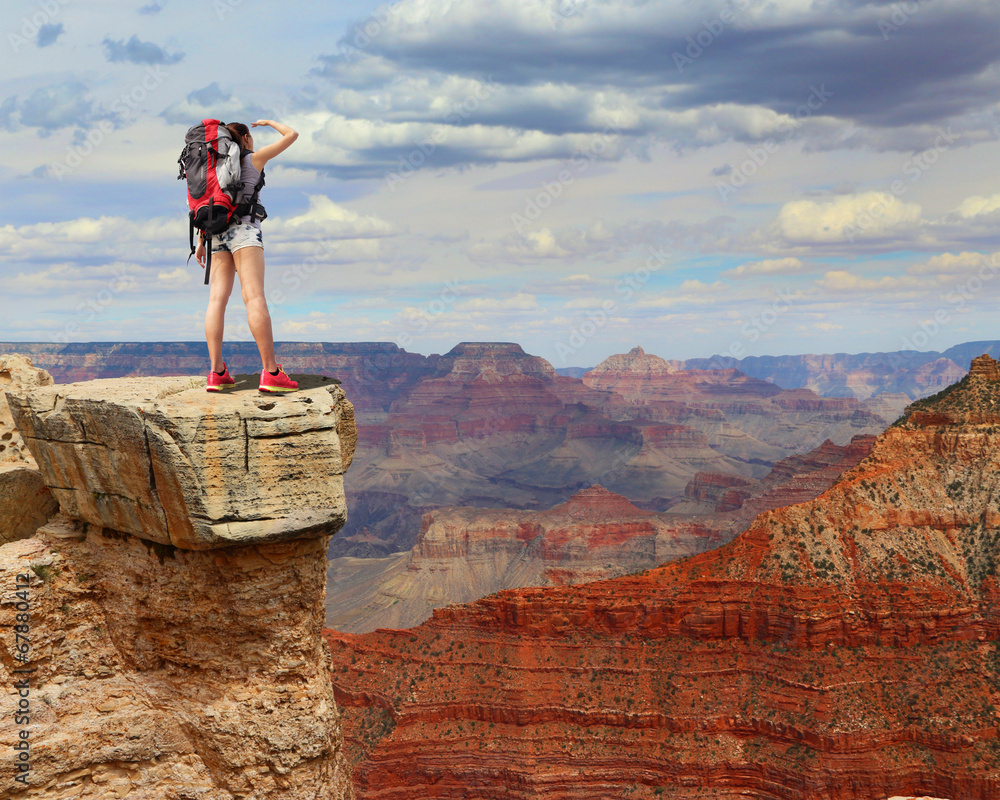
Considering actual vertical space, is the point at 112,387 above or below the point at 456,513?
above

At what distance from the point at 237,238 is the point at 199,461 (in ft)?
Answer: 12.3

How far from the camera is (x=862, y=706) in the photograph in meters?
51.7

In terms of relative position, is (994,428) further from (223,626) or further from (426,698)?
(223,626)

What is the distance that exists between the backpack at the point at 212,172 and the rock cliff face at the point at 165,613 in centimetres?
Answer: 258

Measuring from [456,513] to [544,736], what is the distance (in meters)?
100

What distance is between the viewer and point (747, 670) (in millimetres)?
56281

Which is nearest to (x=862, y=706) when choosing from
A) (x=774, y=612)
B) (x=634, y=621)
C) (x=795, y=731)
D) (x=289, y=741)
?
(x=795, y=731)

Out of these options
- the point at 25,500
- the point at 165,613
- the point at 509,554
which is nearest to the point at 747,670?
the point at 165,613

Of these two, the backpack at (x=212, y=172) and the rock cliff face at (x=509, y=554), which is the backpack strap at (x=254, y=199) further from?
the rock cliff face at (x=509, y=554)

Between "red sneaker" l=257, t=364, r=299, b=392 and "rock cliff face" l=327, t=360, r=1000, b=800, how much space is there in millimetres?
48151

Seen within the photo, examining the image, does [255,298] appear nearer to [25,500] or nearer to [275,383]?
[275,383]

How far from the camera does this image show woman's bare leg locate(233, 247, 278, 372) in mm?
11234

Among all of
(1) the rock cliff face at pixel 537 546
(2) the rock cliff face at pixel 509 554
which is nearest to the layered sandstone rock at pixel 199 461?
(1) the rock cliff face at pixel 537 546

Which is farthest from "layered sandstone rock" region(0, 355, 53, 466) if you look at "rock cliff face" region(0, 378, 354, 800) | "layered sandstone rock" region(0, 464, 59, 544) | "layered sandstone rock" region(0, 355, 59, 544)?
"rock cliff face" region(0, 378, 354, 800)
